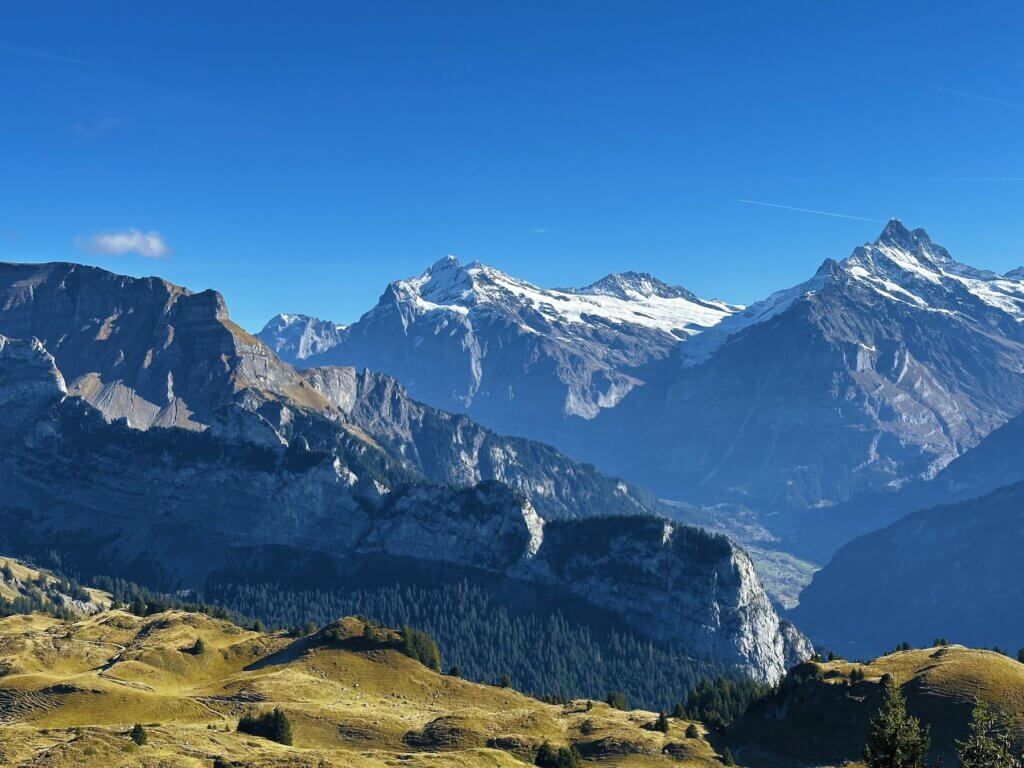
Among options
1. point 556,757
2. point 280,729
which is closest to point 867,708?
point 556,757

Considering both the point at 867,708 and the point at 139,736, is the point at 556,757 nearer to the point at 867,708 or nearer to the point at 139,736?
the point at 867,708

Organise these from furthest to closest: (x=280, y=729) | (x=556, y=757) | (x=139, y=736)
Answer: (x=556, y=757) < (x=280, y=729) < (x=139, y=736)

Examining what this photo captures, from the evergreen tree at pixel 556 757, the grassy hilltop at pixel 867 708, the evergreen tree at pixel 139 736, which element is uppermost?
the grassy hilltop at pixel 867 708

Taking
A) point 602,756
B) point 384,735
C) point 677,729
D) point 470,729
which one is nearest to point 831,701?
point 677,729

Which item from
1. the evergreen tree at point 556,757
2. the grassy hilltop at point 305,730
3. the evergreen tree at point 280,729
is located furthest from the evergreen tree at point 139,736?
the evergreen tree at point 556,757

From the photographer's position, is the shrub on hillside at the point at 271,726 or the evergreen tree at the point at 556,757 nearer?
the shrub on hillside at the point at 271,726

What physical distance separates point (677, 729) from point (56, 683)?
112885mm

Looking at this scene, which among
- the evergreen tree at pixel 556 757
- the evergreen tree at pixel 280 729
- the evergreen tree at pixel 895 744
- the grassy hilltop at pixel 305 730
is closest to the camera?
the evergreen tree at pixel 895 744

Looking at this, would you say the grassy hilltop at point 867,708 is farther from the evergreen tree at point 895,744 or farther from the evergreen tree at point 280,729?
the evergreen tree at point 895,744

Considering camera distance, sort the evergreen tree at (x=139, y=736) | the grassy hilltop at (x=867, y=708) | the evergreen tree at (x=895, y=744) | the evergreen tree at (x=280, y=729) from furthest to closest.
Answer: the grassy hilltop at (x=867, y=708) → the evergreen tree at (x=280, y=729) → the evergreen tree at (x=139, y=736) → the evergreen tree at (x=895, y=744)

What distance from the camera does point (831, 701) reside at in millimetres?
193500

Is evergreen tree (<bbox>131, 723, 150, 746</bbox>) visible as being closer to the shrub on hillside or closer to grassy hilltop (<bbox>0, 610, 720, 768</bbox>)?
grassy hilltop (<bbox>0, 610, 720, 768</bbox>)

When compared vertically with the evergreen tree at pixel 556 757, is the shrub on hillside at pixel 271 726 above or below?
below

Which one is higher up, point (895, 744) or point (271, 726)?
point (895, 744)
